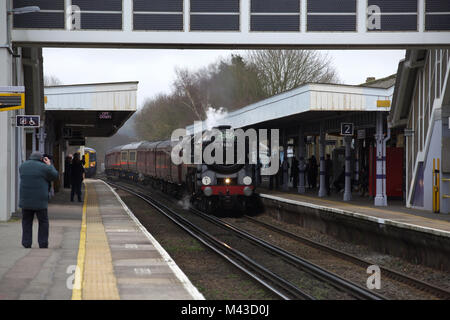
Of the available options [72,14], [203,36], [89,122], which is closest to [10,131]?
[72,14]

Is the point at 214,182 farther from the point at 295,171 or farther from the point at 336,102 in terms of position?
the point at 295,171

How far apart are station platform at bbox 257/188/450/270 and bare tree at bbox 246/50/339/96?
88.4 feet

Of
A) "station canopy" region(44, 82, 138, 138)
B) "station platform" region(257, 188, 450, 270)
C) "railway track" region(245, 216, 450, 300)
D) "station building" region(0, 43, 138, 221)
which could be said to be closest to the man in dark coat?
"station building" region(0, 43, 138, 221)

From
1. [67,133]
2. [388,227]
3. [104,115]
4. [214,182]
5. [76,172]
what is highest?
[104,115]

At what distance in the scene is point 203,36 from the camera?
16172 mm

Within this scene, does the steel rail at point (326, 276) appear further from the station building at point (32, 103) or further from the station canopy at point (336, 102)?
the station canopy at point (336, 102)

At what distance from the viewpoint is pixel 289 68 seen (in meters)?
47.6

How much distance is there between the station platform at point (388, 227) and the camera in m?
12.2

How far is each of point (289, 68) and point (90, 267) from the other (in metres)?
39.3

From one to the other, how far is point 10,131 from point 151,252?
7.06 metres

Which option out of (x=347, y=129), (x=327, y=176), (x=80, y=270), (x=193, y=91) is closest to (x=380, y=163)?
(x=347, y=129)
